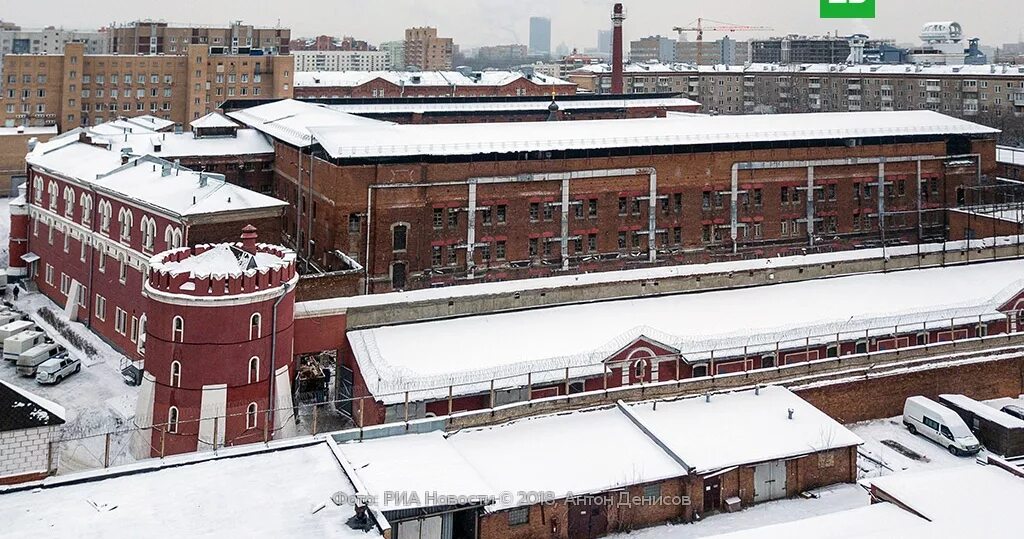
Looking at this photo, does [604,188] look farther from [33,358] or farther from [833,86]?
[833,86]

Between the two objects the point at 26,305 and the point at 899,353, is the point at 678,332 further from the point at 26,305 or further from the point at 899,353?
the point at 26,305

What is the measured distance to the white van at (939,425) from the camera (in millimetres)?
31688

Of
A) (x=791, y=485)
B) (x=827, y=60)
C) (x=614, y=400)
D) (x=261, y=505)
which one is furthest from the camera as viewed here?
(x=827, y=60)

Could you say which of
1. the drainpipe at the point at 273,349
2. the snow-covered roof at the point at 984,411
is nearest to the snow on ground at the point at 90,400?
the drainpipe at the point at 273,349

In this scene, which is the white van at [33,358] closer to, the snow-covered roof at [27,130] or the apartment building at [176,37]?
the snow-covered roof at [27,130]

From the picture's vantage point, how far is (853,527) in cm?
2234

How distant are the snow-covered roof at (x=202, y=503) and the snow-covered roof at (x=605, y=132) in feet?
77.8

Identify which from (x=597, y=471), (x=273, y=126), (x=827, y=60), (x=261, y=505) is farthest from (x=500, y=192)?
(x=827, y=60)

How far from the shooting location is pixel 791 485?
93.7 feet

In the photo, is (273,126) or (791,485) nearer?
(791,485)

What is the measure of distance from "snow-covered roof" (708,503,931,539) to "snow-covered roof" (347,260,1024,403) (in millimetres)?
10343

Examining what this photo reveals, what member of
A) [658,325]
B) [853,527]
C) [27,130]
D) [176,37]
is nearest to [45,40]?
[176,37]

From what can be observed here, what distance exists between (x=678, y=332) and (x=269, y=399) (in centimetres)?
1471

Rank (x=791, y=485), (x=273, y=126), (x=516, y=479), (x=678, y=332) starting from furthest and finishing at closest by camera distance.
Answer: (x=273, y=126) < (x=678, y=332) < (x=791, y=485) < (x=516, y=479)
